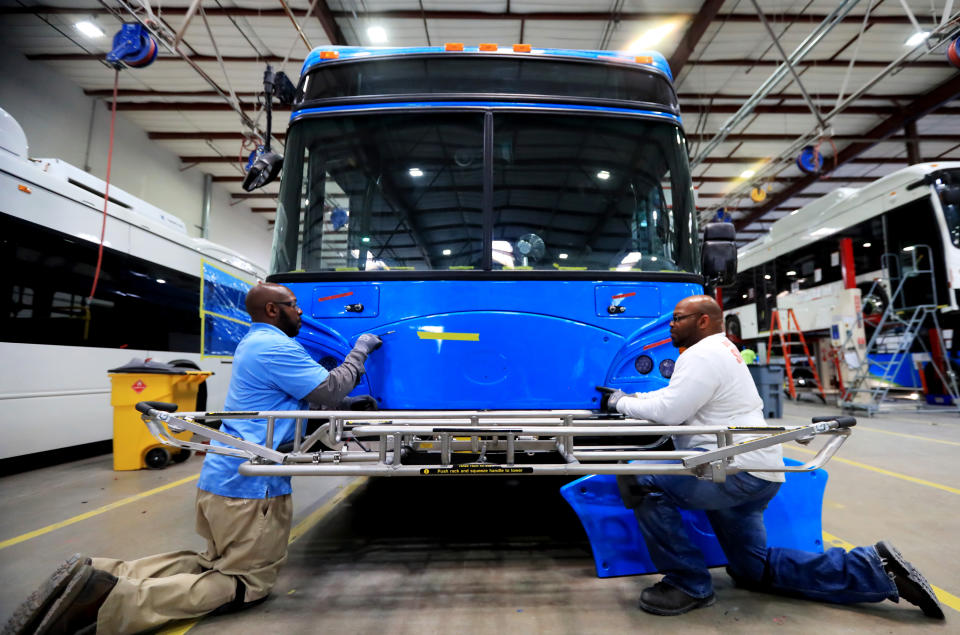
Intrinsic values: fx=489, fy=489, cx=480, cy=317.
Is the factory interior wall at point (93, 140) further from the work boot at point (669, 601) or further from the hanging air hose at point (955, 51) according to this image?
the hanging air hose at point (955, 51)

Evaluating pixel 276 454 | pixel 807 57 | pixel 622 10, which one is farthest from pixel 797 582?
pixel 807 57

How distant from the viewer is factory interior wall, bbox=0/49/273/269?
396 inches

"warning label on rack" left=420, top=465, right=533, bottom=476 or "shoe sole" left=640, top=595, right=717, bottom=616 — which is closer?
"warning label on rack" left=420, top=465, right=533, bottom=476

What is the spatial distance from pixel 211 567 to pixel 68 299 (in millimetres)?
4779

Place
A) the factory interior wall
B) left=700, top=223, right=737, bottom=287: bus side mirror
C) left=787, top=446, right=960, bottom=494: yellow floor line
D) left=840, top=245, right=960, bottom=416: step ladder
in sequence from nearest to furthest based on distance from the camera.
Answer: left=700, top=223, right=737, bottom=287: bus side mirror < left=787, top=446, right=960, bottom=494: yellow floor line < left=840, top=245, right=960, bottom=416: step ladder < the factory interior wall

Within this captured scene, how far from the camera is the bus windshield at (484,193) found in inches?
123

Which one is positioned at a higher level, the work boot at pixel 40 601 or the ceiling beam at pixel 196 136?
the ceiling beam at pixel 196 136

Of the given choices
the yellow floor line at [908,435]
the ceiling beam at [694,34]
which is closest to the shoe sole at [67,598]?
the yellow floor line at [908,435]

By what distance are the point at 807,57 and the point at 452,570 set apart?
Answer: 1334 centimetres

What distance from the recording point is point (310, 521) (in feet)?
12.3

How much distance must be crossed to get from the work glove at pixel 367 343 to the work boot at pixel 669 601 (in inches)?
73.1

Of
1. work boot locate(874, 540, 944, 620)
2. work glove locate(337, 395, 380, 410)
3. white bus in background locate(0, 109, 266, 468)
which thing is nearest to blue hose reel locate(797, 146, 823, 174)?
work boot locate(874, 540, 944, 620)

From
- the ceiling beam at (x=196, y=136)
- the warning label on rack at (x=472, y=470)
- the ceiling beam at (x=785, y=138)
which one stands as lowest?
the warning label on rack at (x=472, y=470)

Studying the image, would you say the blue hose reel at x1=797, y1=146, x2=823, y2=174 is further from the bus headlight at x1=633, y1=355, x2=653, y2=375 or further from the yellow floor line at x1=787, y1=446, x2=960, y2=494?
the bus headlight at x1=633, y1=355, x2=653, y2=375
